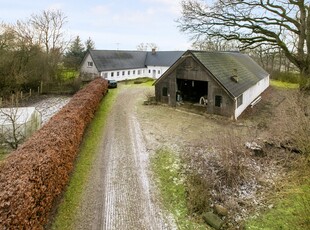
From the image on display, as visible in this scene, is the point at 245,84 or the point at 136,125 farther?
the point at 245,84

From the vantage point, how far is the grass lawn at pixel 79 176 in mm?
7559

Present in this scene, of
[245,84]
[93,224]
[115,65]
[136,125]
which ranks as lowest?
[93,224]

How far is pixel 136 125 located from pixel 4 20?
23282 mm

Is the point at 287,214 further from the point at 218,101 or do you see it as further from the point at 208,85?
the point at 208,85

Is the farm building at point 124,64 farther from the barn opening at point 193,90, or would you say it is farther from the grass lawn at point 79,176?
the grass lawn at point 79,176

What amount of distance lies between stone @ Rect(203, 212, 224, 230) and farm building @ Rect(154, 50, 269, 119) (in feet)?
39.1

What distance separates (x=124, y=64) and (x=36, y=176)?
39.7m

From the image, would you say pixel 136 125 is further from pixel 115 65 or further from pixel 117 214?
pixel 115 65

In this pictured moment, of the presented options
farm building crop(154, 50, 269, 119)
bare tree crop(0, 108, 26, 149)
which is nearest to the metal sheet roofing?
farm building crop(154, 50, 269, 119)

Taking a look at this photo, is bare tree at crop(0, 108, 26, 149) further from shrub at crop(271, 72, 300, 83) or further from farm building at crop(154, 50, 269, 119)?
shrub at crop(271, 72, 300, 83)

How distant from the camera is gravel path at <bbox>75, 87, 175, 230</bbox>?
7547 mm

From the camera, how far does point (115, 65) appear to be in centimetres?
4253

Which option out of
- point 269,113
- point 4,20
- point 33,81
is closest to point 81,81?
point 33,81

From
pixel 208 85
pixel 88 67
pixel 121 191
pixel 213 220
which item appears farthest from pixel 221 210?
pixel 88 67
